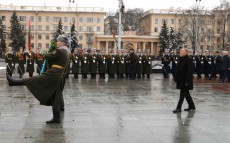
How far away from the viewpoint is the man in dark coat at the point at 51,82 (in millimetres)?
7926


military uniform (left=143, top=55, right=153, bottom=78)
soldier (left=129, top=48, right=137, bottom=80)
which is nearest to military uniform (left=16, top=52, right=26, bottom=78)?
soldier (left=129, top=48, right=137, bottom=80)

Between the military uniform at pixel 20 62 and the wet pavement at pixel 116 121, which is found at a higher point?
the military uniform at pixel 20 62

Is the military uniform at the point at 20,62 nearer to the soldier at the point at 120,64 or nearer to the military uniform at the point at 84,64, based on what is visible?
the military uniform at the point at 84,64

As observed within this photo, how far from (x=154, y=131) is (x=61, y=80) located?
7.74ft

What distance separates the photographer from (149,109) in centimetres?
998

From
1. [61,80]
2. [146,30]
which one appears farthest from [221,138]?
[146,30]

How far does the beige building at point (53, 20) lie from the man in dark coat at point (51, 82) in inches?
3955

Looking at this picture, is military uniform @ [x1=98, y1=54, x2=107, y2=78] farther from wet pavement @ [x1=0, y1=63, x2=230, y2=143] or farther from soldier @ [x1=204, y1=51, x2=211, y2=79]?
wet pavement @ [x1=0, y1=63, x2=230, y2=143]

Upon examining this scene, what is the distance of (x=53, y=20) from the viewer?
363ft

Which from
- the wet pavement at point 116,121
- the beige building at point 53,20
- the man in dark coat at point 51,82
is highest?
the beige building at point 53,20

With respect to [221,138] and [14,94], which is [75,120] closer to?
[221,138]

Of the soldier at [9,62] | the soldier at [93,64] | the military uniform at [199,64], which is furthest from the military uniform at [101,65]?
the military uniform at [199,64]

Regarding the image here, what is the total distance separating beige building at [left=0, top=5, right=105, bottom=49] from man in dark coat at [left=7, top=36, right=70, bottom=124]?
100 m

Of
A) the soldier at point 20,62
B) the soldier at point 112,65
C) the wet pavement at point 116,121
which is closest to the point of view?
the wet pavement at point 116,121
